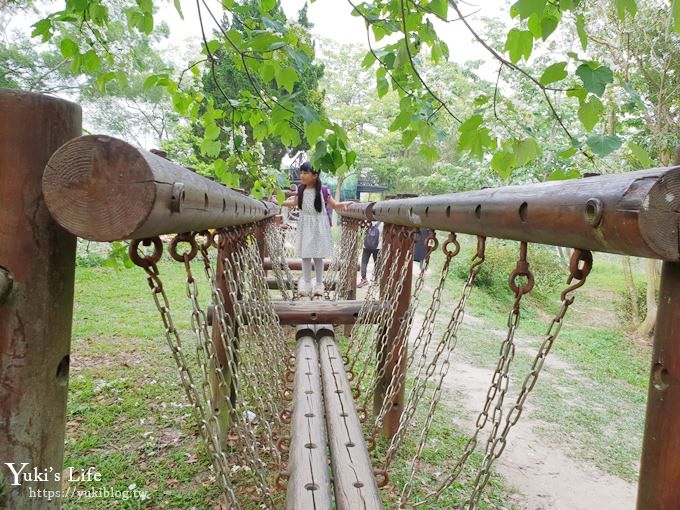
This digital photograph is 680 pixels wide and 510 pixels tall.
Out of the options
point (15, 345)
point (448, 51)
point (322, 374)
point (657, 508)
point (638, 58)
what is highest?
point (638, 58)

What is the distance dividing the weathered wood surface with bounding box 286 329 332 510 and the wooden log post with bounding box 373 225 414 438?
16.1 inches

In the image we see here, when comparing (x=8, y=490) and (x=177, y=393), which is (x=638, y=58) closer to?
(x=177, y=393)

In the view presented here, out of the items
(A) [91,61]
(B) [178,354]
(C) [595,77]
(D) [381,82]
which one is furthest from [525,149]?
(A) [91,61]

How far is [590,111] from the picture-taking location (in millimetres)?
1419

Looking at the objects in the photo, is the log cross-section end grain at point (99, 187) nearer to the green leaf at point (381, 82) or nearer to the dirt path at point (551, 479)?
the green leaf at point (381, 82)

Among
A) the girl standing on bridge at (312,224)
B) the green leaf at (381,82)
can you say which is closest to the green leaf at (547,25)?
the green leaf at (381,82)

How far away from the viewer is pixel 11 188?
72cm

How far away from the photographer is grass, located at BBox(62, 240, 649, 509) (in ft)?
8.25

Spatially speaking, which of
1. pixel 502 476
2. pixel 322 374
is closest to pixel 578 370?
pixel 502 476

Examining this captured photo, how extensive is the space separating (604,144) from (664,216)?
31.6 inches

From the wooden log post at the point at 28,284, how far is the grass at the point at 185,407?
1808 millimetres

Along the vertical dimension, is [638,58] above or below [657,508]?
above

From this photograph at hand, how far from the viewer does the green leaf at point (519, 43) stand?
58.4 inches

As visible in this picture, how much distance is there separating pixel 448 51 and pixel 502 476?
2.45 metres
